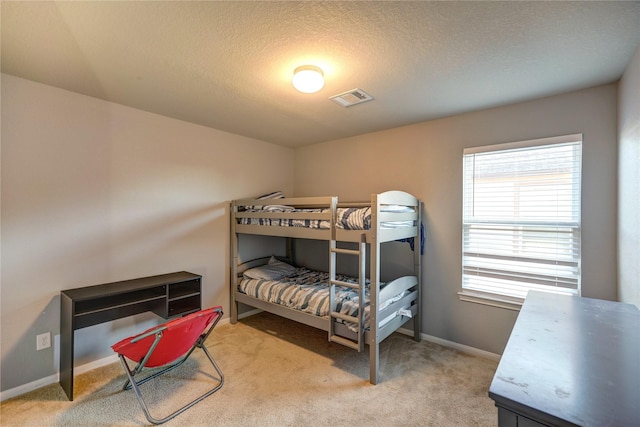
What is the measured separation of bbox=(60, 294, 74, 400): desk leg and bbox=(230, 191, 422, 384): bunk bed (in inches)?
60.6

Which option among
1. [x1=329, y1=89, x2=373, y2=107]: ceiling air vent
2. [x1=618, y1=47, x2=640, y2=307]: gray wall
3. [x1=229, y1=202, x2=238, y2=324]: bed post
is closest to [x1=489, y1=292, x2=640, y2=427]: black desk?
[x1=618, y1=47, x2=640, y2=307]: gray wall

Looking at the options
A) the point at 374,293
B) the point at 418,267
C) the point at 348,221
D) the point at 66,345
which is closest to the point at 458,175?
the point at 418,267

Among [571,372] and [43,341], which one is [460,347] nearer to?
[571,372]

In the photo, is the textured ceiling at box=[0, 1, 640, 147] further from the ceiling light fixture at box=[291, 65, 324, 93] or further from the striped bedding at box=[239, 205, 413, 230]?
the striped bedding at box=[239, 205, 413, 230]

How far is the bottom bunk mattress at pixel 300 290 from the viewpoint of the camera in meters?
2.47

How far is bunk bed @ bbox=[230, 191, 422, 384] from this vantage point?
2.28 meters

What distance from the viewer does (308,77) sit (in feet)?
6.09

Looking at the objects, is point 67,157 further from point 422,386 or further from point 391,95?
point 422,386

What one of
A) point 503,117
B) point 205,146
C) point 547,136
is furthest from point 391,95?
point 205,146

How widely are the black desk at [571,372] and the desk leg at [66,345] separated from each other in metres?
2.63

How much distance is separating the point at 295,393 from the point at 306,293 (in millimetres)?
862

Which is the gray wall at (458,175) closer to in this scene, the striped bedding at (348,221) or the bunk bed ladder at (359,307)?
the striped bedding at (348,221)

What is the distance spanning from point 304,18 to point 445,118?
6.51 feet

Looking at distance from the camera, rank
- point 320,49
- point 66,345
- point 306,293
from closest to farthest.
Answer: point 320,49 < point 66,345 < point 306,293
